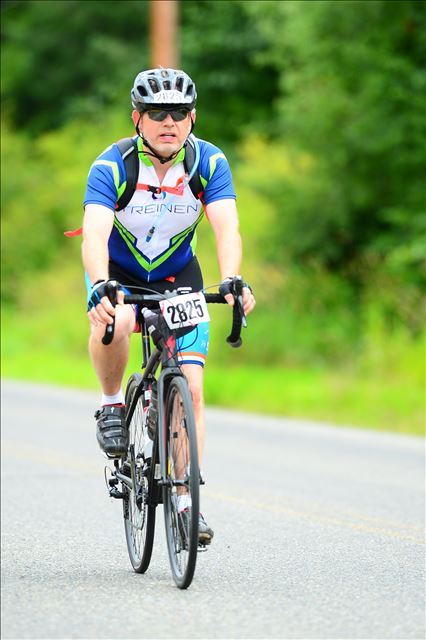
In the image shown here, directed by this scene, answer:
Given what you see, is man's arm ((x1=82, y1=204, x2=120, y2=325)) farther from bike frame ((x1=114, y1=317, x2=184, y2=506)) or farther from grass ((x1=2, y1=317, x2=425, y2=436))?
grass ((x1=2, y1=317, x2=425, y2=436))

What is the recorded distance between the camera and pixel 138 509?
686 cm

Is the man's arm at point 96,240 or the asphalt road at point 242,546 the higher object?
the man's arm at point 96,240

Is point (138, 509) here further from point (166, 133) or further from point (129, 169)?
point (166, 133)

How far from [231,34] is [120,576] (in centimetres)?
3568

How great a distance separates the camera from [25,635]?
5.28 m

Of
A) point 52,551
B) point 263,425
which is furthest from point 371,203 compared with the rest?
point 52,551

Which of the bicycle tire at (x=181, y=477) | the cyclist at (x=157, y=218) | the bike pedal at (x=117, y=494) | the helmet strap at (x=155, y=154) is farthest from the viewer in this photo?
the bike pedal at (x=117, y=494)

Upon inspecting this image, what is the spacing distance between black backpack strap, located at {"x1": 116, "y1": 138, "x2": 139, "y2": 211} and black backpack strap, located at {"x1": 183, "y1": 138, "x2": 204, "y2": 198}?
0.24 m

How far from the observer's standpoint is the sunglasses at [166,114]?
655 centimetres

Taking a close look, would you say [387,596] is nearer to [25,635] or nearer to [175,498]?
[175,498]

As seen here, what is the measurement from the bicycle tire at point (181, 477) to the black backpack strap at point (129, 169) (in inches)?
35.6

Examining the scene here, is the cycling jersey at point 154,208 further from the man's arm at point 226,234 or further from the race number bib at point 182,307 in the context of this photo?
the race number bib at point 182,307

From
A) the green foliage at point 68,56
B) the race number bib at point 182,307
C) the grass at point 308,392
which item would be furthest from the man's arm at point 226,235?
the green foliage at point 68,56

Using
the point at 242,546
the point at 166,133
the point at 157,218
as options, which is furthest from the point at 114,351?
the point at 242,546
